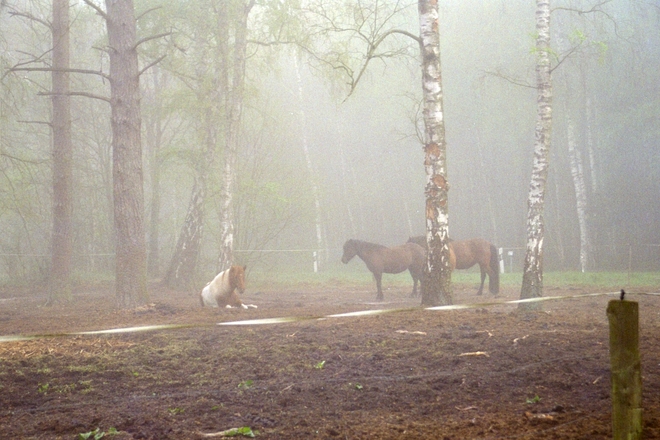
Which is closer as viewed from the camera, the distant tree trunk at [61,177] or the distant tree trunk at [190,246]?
the distant tree trunk at [61,177]

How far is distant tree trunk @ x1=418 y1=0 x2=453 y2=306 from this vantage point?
961 cm

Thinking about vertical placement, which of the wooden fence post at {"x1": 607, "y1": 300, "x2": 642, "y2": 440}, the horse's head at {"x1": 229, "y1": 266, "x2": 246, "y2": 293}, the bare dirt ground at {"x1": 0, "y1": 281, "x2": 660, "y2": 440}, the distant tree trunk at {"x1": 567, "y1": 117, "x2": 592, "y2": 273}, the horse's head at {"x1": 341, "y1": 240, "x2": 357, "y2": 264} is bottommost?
the bare dirt ground at {"x1": 0, "y1": 281, "x2": 660, "y2": 440}

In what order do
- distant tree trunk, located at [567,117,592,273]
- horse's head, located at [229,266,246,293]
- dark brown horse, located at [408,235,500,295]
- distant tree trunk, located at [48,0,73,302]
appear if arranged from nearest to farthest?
horse's head, located at [229,266,246,293] < distant tree trunk, located at [48,0,73,302] < dark brown horse, located at [408,235,500,295] < distant tree trunk, located at [567,117,592,273]

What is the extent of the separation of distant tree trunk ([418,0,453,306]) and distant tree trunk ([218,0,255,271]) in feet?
24.9

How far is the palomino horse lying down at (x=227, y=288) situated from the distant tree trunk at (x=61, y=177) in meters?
3.95

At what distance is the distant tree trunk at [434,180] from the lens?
961cm

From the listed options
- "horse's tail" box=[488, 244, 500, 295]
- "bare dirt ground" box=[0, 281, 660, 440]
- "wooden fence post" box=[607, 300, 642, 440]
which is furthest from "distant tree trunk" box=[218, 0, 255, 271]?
"wooden fence post" box=[607, 300, 642, 440]

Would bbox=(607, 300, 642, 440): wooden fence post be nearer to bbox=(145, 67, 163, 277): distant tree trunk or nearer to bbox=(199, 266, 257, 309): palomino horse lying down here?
bbox=(199, 266, 257, 309): palomino horse lying down

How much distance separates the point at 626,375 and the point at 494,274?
13189mm

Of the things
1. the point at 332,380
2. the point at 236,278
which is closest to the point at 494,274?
the point at 236,278

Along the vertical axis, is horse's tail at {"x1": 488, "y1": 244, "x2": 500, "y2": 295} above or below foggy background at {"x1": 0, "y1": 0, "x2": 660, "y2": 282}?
below

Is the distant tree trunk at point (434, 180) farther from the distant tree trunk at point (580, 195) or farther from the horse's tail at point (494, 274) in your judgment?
the distant tree trunk at point (580, 195)

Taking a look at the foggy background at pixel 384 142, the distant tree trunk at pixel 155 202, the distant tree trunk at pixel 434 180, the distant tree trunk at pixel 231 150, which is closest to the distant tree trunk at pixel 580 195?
the foggy background at pixel 384 142

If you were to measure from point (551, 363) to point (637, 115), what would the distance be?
21.0 m
